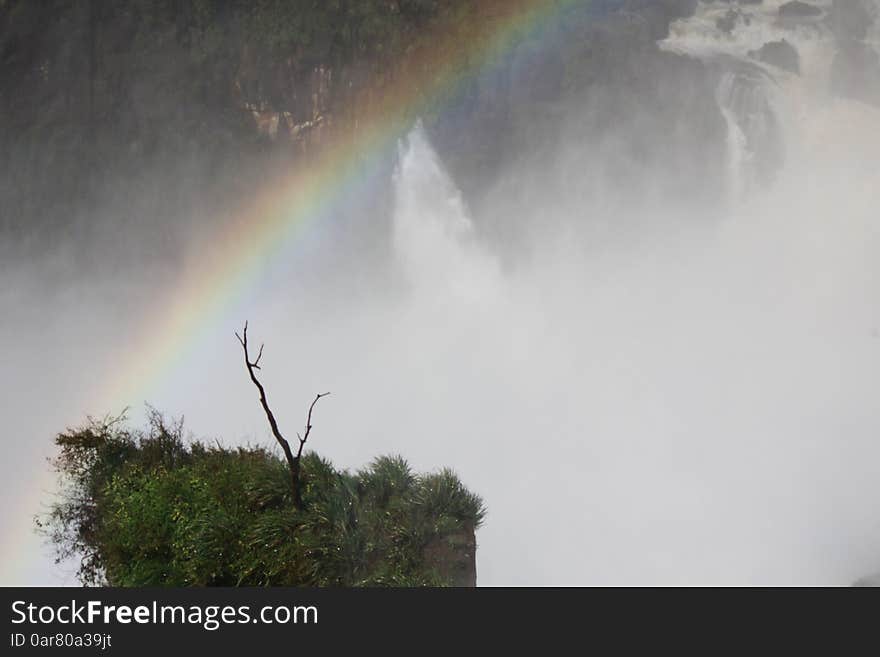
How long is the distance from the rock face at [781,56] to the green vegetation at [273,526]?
2381cm

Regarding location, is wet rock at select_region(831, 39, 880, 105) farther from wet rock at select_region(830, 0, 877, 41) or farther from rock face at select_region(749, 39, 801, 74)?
rock face at select_region(749, 39, 801, 74)

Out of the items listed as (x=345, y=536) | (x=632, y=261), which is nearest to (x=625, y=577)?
(x=345, y=536)

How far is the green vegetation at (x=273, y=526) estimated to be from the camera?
705 cm

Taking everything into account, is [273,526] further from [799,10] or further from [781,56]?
[799,10]

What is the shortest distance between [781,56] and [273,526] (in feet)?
83.6

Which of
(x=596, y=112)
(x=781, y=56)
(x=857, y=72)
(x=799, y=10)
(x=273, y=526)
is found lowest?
(x=273, y=526)

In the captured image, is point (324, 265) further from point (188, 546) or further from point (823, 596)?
point (823, 596)

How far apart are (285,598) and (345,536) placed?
5.10ft

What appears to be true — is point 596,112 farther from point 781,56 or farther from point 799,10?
point 799,10

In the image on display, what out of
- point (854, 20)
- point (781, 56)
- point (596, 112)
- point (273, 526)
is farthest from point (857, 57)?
point (273, 526)

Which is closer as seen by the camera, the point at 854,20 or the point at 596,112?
the point at 596,112

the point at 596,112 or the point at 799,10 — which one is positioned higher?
the point at 799,10

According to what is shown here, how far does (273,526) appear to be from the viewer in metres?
7.22

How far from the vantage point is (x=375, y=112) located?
25.7 metres
